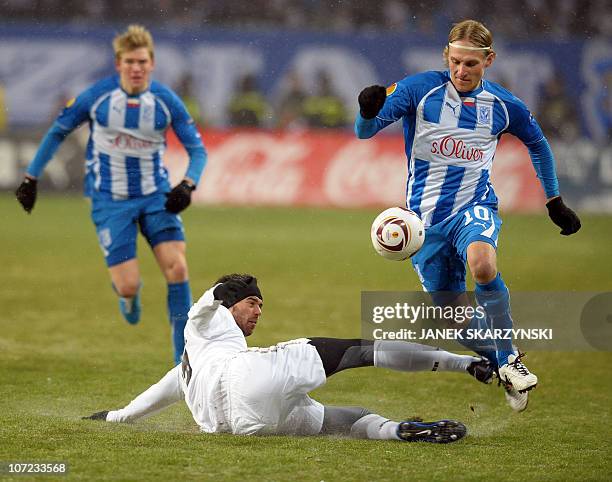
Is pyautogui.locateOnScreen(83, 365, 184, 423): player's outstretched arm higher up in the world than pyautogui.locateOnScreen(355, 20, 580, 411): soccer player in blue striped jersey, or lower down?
lower down

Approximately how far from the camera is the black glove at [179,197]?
23.8 feet

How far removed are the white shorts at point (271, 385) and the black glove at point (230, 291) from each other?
0.96 feet

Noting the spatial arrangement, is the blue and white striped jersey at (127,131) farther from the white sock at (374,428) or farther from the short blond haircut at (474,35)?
the white sock at (374,428)

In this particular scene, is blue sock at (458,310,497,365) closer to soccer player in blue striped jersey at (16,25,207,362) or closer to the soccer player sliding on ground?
the soccer player sliding on ground

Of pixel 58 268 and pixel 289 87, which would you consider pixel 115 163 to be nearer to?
pixel 58 268

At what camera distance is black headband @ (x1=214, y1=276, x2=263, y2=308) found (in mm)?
5297

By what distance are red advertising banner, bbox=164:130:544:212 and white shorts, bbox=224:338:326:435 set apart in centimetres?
1250

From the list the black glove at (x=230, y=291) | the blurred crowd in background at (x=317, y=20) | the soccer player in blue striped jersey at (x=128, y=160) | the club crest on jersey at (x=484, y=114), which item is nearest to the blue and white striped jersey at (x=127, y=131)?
the soccer player in blue striped jersey at (x=128, y=160)

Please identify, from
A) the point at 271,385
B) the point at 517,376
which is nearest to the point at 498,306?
the point at 517,376

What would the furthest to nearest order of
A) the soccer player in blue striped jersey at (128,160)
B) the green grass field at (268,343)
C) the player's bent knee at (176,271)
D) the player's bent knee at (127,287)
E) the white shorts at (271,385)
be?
the player's bent knee at (127,287) → the soccer player in blue striped jersey at (128,160) → the player's bent knee at (176,271) → the white shorts at (271,385) → the green grass field at (268,343)

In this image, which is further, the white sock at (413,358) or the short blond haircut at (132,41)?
the short blond haircut at (132,41)

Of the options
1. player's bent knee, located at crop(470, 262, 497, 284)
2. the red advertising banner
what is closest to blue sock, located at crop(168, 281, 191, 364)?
player's bent knee, located at crop(470, 262, 497, 284)

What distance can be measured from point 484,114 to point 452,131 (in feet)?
0.70

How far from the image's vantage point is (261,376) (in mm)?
5121
